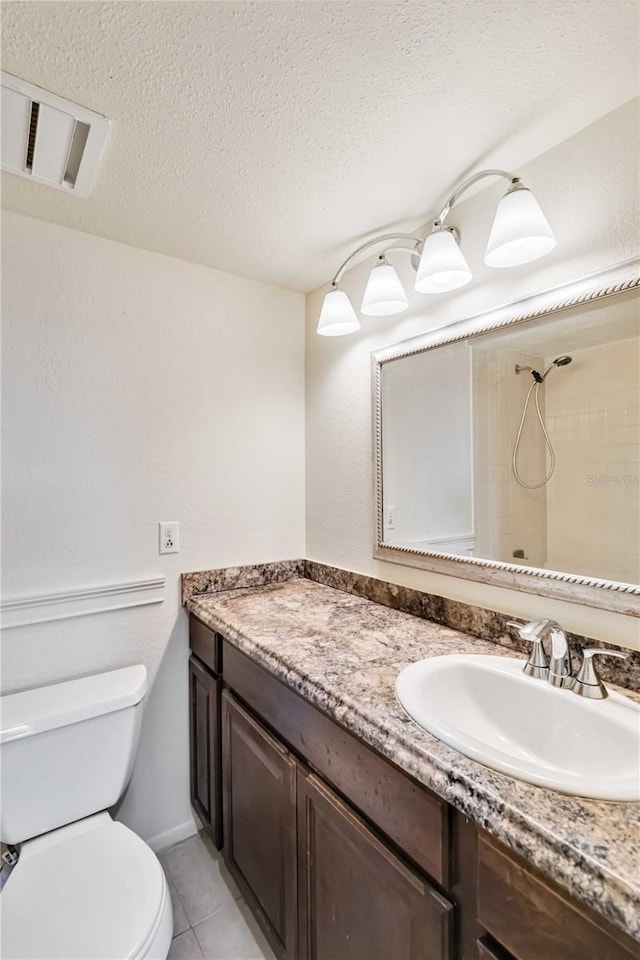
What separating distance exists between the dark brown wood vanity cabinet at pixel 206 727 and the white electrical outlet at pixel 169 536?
274 millimetres

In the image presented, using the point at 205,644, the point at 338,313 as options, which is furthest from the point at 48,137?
the point at 205,644

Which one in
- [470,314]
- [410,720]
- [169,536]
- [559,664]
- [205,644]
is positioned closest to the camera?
[410,720]

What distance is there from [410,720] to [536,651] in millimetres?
362

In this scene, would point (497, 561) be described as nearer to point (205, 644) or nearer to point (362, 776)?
point (362, 776)

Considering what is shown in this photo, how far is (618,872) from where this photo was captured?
503mm

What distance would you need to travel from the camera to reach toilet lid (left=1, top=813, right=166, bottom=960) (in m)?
0.93

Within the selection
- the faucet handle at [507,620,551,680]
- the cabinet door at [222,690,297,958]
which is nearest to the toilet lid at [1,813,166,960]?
the cabinet door at [222,690,297,958]

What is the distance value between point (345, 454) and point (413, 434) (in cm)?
35

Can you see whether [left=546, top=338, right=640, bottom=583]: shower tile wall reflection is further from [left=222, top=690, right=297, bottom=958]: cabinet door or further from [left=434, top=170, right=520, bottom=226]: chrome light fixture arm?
[left=222, top=690, right=297, bottom=958]: cabinet door

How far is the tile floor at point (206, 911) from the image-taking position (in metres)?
1.30

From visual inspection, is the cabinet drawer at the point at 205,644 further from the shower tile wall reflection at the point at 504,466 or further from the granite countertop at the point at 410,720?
the shower tile wall reflection at the point at 504,466

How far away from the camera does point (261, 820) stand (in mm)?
1222

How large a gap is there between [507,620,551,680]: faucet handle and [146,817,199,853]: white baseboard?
1.49m

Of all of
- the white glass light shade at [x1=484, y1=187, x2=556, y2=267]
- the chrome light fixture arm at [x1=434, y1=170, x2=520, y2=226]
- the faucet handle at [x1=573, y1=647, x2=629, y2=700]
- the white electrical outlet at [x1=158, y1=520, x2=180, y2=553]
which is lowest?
the faucet handle at [x1=573, y1=647, x2=629, y2=700]
